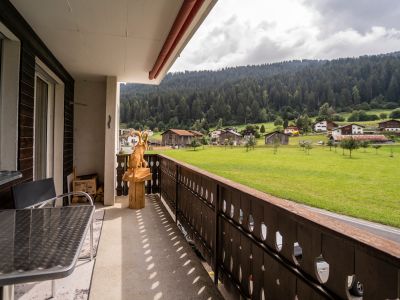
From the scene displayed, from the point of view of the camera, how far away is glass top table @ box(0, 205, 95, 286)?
94cm

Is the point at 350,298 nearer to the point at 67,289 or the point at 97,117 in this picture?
the point at 67,289

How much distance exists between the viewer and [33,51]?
9.87ft

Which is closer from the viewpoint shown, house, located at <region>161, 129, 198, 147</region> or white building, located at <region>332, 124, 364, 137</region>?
house, located at <region>161, 129, 198, 147</region>

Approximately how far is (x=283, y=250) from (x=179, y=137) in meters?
14.4

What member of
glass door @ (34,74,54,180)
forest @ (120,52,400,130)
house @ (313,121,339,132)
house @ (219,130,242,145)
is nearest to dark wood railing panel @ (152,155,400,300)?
glass door @ (34,74,54,180)

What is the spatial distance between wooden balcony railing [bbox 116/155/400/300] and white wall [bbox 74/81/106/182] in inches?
139

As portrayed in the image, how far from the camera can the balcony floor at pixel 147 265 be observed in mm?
2238

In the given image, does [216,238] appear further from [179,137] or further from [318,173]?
[318,173]

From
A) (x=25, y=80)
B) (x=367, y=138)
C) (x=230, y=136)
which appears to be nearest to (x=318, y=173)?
(x=367, y=138)

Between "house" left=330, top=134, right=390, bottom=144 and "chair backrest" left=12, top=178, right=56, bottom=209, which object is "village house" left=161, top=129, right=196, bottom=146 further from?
"house" left=330, top=134, right=390, bottom=144

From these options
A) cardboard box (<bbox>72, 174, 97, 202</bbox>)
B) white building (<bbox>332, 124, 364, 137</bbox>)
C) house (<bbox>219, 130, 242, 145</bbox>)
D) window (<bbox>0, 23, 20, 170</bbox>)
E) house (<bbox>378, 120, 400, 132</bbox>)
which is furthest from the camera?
white building (<bbox>332, 124, 364, 137</bbox>)

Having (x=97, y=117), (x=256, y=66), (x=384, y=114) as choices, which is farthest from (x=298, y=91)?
(x=97, y=117)

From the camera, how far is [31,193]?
2.34 metres

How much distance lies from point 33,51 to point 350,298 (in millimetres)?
3591
